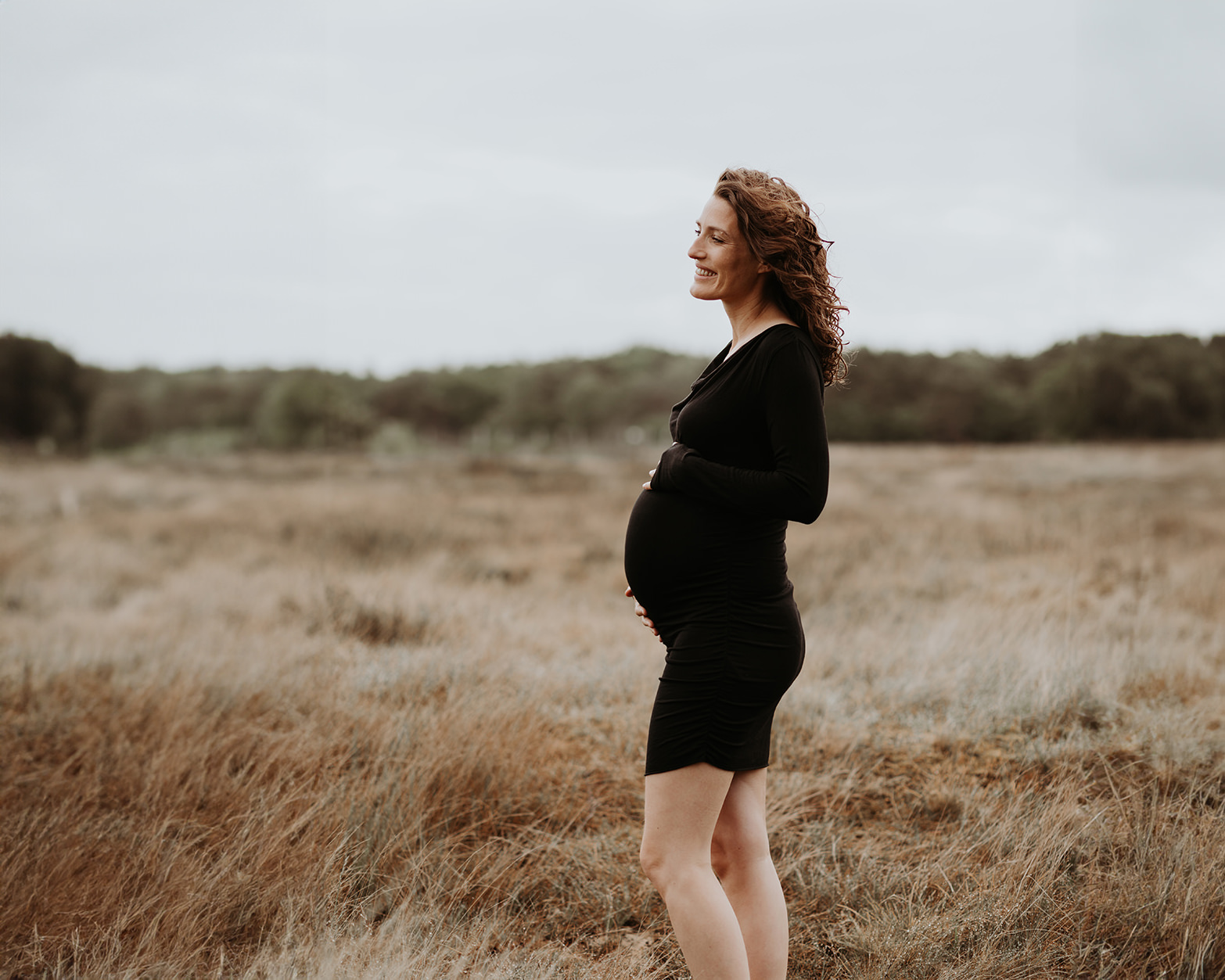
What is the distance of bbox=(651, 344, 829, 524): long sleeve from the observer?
175 centimetres

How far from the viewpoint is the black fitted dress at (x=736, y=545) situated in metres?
1.76

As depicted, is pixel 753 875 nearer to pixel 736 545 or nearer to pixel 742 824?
pixel 742 824

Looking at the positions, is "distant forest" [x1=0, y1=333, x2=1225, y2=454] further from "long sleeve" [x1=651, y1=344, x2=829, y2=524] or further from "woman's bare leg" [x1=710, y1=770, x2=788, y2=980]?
"long sleeve" [x1=651, y1=344, x2=829, y2=524]

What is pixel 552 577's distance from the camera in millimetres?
8562

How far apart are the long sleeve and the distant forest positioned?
33287 mm

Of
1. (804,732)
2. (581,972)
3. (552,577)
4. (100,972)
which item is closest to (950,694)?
(804,732)

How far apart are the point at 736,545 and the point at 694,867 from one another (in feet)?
2.38

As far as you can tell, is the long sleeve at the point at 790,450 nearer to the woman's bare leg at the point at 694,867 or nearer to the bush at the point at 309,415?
the woman's bare leg at the point at 694,867

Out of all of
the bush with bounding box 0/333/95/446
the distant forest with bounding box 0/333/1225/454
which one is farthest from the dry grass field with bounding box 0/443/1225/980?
the bush with bounding box 0/333/95/446

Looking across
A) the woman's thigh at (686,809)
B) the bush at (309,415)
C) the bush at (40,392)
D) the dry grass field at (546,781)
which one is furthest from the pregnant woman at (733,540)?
the bush at (309,415)

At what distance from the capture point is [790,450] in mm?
1758

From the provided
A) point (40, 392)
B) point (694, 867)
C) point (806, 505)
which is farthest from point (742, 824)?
point (40, 392)

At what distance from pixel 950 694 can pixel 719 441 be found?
306 cm

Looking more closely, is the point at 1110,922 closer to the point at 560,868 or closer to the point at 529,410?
the point at 560,868
